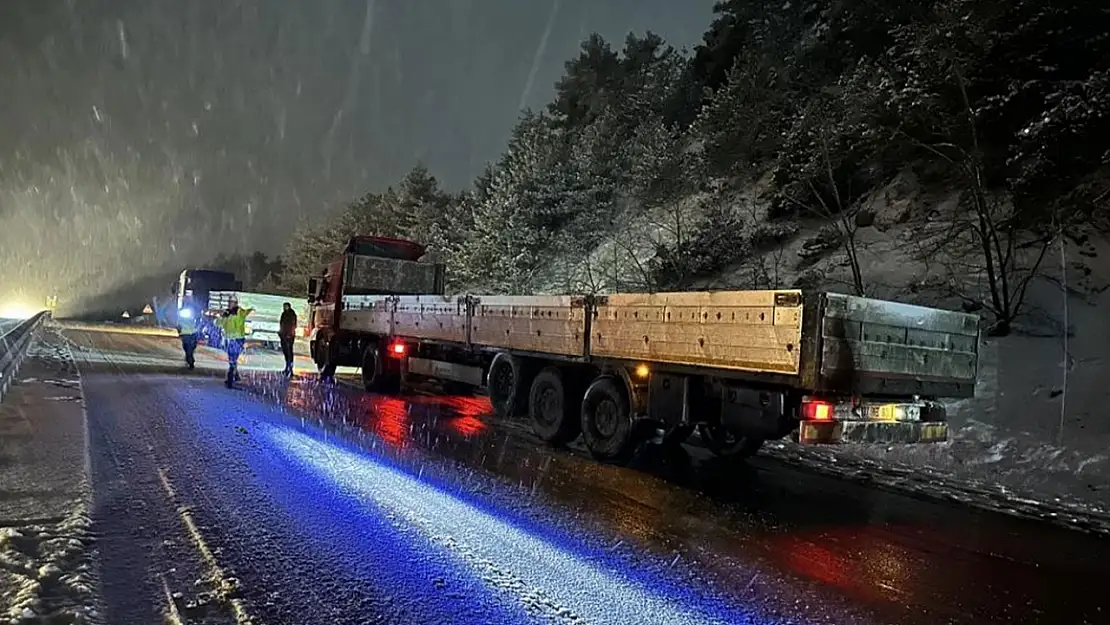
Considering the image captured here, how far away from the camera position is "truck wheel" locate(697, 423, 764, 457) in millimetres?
8797

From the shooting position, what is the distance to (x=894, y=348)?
6.79 metres

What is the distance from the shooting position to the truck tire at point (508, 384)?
33.1 feet

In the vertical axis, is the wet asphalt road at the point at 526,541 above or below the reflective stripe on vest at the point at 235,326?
below

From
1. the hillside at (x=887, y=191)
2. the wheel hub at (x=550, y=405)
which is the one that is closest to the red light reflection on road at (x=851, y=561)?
the hillside at (x=887, y=191)

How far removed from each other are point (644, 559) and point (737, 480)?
10.1 ft

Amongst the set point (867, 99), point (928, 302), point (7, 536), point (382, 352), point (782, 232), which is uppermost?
point (867, 99)

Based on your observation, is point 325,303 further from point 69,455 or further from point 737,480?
point 737,480

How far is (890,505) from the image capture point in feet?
22.6

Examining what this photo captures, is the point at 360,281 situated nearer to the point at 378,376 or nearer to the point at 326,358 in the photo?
the point at 326,358

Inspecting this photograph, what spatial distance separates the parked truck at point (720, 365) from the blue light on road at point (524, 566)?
2569mm

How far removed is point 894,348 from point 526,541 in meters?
3.87

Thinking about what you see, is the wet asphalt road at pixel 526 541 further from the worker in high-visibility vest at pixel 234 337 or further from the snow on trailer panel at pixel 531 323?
the worker in high-visibility vest at pixel 234 337

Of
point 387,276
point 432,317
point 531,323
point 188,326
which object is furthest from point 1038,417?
point 188,326

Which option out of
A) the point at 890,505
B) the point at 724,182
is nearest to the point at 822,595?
the point at 890,505
